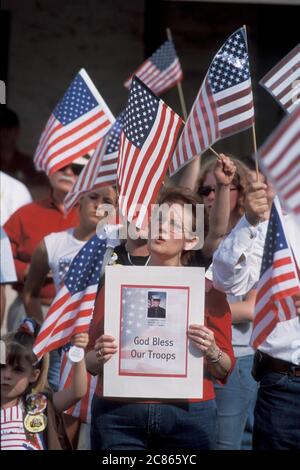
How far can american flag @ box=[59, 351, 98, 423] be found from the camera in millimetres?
5613

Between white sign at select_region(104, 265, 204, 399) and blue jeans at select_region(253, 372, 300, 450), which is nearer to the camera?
white sign at select_region(104, 265, 204, 399)

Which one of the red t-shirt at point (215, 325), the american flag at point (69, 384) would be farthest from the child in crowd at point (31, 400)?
the red t-shirt at point (215, 325)

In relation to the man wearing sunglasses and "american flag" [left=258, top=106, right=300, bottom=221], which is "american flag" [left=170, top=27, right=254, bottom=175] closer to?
"american flag" [left=258, top=106, right=300, bottom=221]

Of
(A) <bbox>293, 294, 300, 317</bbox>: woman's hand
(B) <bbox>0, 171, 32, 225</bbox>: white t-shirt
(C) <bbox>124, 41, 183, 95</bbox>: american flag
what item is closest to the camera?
(A) <bbox>293, 294, 300, 317</bbox>: woman's hand

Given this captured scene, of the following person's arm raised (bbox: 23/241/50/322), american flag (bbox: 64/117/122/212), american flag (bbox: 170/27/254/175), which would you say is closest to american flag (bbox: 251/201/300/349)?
american flag (bbox: 170/27/254/175)

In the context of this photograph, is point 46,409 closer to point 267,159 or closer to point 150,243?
point 150,243

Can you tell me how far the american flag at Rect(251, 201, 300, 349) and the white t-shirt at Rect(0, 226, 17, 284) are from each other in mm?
1704

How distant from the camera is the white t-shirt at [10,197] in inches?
307

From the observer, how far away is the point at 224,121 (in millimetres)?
5594

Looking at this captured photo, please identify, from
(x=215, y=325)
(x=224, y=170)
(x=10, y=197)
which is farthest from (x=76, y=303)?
(x=10, y=197)

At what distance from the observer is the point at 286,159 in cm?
408

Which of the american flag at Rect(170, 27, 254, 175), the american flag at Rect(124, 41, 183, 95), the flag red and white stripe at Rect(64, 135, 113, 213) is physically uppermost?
the american flag at Rect(124, 41, 183, 95)

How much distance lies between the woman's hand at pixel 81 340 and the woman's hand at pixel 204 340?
57 centimetres

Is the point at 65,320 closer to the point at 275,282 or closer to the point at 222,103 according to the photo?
the point at 275,282
